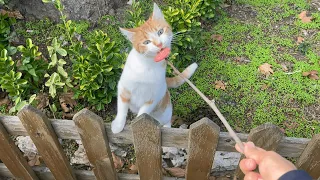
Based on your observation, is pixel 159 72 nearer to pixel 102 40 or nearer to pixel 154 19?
pixel 154 19

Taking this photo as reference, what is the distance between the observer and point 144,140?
1.75 metres

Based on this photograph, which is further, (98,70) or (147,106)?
(98,70)

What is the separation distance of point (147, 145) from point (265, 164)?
0.74 metres

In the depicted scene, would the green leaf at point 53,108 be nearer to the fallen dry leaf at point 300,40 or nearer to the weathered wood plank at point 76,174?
the weathered wood plank at point 76,174

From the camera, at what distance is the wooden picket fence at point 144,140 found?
164 centimetres

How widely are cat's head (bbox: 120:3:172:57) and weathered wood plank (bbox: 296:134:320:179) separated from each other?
879mm

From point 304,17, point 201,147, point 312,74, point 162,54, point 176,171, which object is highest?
point 162,54

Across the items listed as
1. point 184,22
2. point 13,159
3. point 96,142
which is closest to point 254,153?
point 96,142

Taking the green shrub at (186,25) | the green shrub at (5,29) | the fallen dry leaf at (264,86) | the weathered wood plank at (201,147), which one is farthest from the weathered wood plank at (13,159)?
the fallen dry leaf at (264,86)

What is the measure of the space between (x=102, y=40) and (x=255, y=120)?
142 cm

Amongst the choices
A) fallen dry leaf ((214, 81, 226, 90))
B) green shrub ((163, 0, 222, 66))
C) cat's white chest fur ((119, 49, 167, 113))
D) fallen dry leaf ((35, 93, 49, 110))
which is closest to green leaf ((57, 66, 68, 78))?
fallen dry leaf ((35, 93, 49, 110))

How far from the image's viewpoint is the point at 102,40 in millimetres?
2436

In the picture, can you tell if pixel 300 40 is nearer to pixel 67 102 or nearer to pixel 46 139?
pixel 67 102

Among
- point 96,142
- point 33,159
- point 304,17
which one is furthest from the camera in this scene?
point 304,17
